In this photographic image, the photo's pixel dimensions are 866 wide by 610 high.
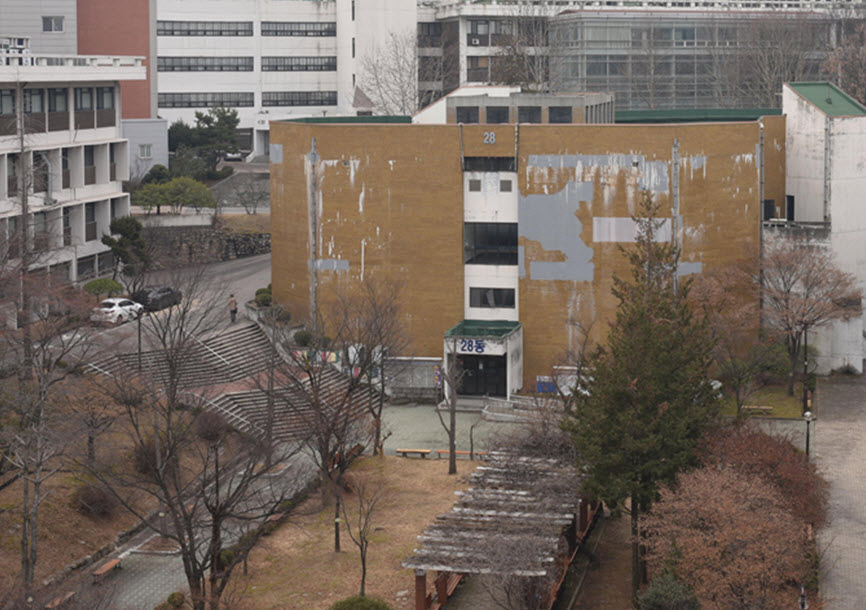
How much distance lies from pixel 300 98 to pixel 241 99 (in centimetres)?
517

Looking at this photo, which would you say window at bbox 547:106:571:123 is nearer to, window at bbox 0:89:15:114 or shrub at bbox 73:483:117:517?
window at bbox 0:89:15:114

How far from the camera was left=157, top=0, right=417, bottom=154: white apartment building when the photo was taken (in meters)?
117

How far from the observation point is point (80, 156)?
7719 centimetres

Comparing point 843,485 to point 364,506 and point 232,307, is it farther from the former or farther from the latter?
point 232,307

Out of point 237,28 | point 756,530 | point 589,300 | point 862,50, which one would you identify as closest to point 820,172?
point 589,300

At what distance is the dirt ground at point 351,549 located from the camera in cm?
4400

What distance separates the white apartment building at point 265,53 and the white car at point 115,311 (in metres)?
51.7

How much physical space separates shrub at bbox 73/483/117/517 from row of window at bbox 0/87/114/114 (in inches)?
1071

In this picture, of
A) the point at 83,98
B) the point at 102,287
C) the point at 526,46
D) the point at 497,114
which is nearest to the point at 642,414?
the point at 497,114

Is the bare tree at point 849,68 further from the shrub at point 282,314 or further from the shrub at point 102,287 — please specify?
the shrub at point 102,287

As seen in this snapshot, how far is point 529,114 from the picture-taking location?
230 feet

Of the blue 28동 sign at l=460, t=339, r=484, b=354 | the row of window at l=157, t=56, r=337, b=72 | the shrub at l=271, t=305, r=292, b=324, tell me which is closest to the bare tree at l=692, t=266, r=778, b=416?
the blue 28동 sign at l=460, t=339, r=484, b=354

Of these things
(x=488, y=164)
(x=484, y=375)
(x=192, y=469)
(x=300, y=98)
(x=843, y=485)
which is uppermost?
(x=300, y=98)

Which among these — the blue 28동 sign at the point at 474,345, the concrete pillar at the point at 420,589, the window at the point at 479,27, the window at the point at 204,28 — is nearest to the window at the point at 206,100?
the window at the point at 204,28
